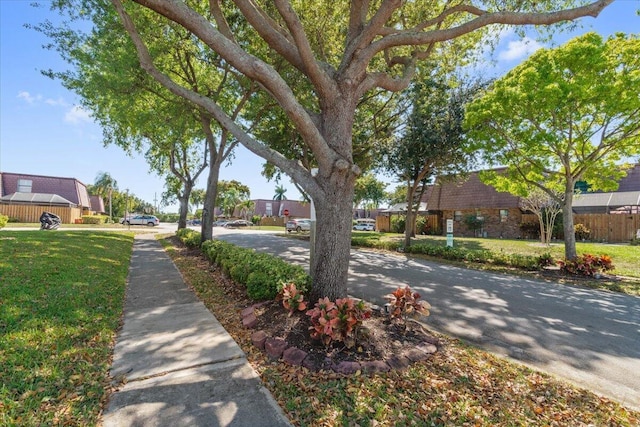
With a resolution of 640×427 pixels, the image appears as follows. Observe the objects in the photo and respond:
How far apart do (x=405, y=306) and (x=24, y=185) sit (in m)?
41.4

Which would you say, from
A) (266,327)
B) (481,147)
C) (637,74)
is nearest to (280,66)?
(481,147)

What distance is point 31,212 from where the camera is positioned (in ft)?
94.4

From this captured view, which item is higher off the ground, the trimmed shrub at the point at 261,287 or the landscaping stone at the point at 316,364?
the trimmed shrub at the point at 261,287

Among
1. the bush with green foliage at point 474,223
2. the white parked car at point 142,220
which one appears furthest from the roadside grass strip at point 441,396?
the white parked car at point 142,220

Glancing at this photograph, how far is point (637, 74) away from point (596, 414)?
8.84 metres

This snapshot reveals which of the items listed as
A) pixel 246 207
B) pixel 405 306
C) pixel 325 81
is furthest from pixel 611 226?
pixel 246 207

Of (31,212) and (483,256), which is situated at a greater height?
(31,212)

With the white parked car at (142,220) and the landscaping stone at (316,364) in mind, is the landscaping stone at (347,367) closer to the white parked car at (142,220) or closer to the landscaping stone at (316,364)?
the landscaping stone at (316,364)

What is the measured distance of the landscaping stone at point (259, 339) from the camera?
138 inches

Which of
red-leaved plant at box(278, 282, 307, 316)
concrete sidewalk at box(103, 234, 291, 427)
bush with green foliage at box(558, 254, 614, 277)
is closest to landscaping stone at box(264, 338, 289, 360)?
concrete sidewalk at box(103, 234, 291, 427)

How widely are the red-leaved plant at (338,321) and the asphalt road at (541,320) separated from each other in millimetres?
1799

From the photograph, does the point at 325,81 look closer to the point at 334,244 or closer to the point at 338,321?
the point at 334,244

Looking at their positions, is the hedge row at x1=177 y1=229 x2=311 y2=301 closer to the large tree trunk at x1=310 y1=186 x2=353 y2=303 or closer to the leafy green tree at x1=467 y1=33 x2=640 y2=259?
the large tree trunk at x1=310 y1=186 x2=353 y2=303

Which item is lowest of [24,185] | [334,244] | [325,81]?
[334,244]
